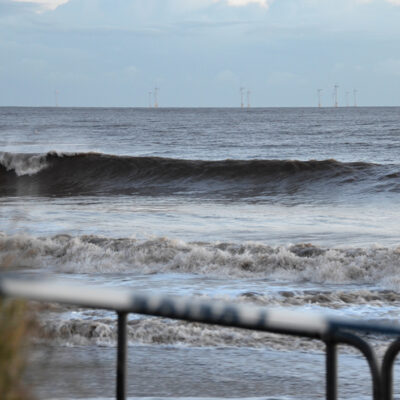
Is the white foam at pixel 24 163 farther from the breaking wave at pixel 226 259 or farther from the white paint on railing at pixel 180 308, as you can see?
the white paint on railing at pixel 180 308

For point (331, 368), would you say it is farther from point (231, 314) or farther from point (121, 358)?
point (121, 358)

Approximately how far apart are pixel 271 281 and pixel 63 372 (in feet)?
22.4

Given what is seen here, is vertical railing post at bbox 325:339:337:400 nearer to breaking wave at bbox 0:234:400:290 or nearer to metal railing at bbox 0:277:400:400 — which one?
metal railing at bbox 0:277:400:400

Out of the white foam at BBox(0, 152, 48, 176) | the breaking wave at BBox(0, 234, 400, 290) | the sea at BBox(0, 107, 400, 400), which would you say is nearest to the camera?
the sea at BBox(0, 107, 400, 400)

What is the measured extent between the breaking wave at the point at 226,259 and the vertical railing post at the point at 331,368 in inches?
266

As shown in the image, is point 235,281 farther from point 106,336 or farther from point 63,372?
point 63,372

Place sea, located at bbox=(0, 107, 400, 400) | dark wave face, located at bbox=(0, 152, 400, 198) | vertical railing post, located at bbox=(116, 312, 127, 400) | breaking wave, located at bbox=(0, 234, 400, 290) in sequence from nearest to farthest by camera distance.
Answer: vertical railing post, located at bbox=(116, 312, 127, 400)
sea, located at bbox=(0, 107, 400, 400)
breaking wave, located at bbox=(0, 234, 400, 290)
dark wave face, located at bbox=(0, 152, 400, 198)

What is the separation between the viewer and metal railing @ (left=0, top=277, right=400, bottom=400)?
58.0 inches

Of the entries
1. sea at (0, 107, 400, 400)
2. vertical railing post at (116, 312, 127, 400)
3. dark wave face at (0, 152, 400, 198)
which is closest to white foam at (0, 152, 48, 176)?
dark wave face at (0, 152, 400, 198)

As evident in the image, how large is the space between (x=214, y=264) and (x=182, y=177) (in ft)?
56.3

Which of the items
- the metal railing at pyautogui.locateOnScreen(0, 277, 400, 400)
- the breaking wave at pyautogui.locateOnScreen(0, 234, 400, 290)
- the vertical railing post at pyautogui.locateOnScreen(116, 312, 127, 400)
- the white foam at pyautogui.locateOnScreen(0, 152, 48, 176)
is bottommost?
the breaking wave at pyautogui.locateOnScreen(0, 234, 400, 290)

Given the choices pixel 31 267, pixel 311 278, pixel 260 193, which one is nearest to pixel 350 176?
pixel 260 193

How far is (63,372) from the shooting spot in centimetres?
201

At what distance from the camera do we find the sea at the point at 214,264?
452 cm
